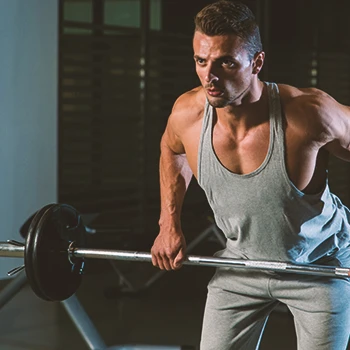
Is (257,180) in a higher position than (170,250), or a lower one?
higher

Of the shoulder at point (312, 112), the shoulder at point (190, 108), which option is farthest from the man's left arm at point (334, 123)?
the shoulder at point (190, 108)

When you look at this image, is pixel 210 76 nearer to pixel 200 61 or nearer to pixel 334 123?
pixel 200 61

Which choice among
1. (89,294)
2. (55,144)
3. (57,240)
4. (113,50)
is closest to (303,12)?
(113,50)

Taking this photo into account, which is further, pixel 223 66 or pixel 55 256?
pixel 55 256

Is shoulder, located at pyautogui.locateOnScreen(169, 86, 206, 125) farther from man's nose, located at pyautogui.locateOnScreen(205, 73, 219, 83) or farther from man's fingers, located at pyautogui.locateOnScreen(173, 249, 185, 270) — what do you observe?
man's fingers, located at pyautogui.locateOnScreen(173, 249, 185, 270)

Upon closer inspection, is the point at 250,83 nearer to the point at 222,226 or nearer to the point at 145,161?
the point at 222,226

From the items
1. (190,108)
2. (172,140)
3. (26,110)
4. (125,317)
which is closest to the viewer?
(190,108)

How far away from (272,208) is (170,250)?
356 mm

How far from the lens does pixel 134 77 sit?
6070mm

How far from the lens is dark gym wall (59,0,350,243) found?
5840mm

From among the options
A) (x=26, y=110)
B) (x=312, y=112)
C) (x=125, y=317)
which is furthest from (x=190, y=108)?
(x=26, y=110)

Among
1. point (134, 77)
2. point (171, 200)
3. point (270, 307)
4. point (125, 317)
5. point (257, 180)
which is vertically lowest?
point (125, 317)

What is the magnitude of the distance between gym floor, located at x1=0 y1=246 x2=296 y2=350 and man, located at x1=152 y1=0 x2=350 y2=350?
5.62ft

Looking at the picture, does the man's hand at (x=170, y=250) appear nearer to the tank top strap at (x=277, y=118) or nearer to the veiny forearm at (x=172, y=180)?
the veiny forearm at (x=172, y=180)
